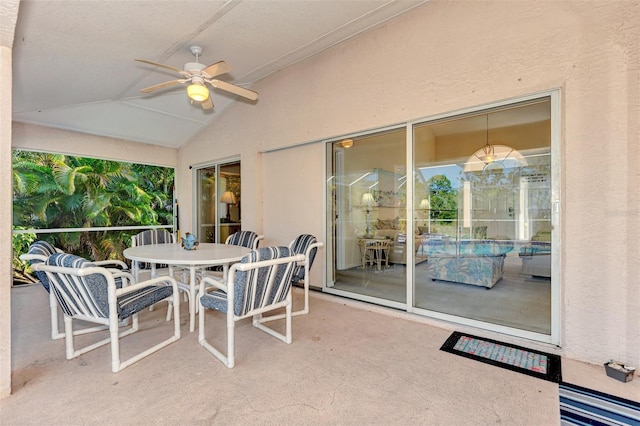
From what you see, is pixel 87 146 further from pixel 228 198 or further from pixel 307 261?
pixel 307 261

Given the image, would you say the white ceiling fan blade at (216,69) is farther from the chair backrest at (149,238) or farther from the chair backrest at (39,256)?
the chair backrest at (149,238)

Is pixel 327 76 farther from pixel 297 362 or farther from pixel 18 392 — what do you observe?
pixel 18 392

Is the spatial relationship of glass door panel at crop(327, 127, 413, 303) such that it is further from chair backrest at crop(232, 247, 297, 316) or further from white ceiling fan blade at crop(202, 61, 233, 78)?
white ceiling fan blade at crop(202, 61, 233, 78)

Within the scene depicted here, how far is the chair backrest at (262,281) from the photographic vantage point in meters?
2.22

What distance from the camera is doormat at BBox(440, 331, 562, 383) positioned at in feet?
7.19

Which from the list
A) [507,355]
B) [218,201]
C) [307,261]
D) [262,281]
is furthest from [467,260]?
[218,201]

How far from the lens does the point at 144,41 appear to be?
119 inches

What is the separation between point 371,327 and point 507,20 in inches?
120

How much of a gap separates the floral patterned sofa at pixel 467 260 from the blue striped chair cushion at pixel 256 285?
190cm

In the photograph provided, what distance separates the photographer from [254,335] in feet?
9.34

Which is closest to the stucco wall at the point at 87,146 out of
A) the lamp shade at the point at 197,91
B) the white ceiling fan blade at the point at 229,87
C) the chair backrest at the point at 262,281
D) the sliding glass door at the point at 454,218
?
the lamp shade at the point at 197,91

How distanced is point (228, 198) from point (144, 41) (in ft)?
10.4

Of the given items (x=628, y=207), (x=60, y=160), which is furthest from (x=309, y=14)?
(x=60, y=160)

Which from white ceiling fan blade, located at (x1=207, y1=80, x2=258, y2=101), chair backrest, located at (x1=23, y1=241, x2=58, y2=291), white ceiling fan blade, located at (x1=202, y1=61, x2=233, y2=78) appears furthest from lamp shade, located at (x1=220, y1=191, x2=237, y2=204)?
chair backrest, located at (x1=23, y1=241, x2=58, y2=291)
